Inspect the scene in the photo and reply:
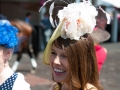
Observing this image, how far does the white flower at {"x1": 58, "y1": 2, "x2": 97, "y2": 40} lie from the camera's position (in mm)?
1949

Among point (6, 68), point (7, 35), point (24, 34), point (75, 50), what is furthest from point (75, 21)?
point (24, 34)

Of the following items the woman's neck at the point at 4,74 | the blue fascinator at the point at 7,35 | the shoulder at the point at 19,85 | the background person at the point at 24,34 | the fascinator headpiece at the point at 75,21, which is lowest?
the background person at the point at 24,34

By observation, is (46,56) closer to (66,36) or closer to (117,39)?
(66,36)

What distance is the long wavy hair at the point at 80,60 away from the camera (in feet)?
6.35

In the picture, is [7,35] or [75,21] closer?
[75,21]

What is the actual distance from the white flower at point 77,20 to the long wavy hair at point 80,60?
47 mm

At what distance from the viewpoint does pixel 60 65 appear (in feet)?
6.44

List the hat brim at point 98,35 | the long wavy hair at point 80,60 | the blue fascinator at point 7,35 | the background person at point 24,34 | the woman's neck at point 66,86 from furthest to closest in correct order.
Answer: the background person at point 24,34 < the hat brim at point 98,35 < the blue fascinator at point 7,35 < the woman's neck at point 66,86 < the long wavy hair at point 80,60

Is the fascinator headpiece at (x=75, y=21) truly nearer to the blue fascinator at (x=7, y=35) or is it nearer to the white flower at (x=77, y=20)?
the white flower at (x=77, y=20)

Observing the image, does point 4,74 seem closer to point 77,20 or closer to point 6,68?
point 6,68

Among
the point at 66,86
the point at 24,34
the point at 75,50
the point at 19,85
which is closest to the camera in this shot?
the point at 75,50

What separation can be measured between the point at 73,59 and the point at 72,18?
0.92 ft

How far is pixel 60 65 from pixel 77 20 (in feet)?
1.07

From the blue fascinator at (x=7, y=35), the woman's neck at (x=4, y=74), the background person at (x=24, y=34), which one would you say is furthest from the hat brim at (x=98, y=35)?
the background person at (x=24, y=34)
